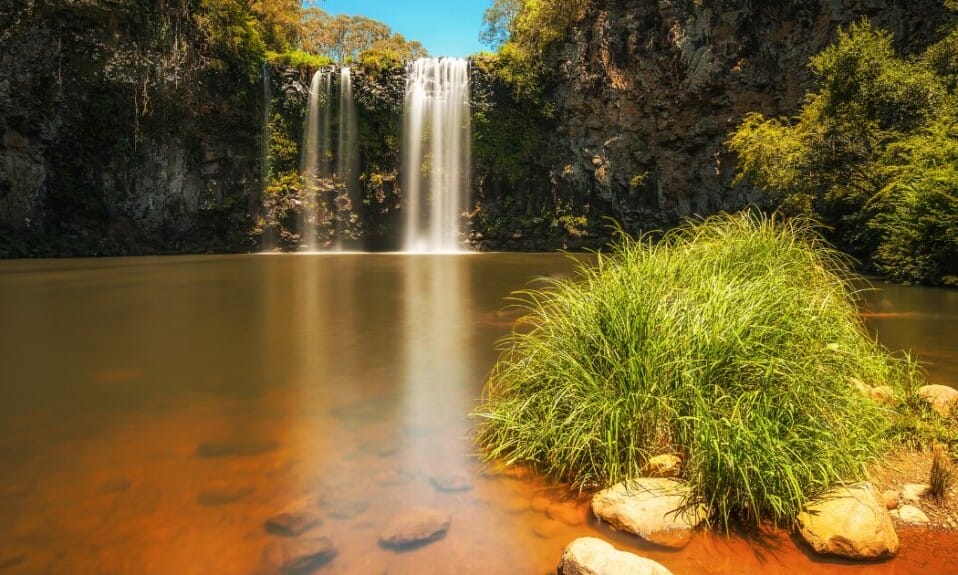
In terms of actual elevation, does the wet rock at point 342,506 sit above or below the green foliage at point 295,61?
below

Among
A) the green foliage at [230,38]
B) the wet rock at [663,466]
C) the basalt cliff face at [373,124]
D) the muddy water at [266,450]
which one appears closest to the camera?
the muddy water at [266,450]

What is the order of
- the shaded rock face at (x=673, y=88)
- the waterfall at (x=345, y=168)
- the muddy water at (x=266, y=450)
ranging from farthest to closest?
1. the waterfall at (x=345, y=168)
2. the shaded rock face at (x=673, y=88)
3. the muddy water at (x=266, y=450)

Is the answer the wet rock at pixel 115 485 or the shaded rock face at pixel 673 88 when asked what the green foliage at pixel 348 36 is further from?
the wet rock at pixel 115 485

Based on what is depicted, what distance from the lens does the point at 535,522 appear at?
3066 millimetres

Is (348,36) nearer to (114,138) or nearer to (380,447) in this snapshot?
(114,138)

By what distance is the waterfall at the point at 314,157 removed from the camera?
35281mm

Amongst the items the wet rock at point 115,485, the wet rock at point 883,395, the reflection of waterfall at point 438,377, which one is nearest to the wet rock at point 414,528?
the reflection of waterfall at point 438,377

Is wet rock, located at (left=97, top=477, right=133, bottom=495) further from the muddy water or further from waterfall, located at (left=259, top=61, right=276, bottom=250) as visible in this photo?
waterfall, located at (left=259, top=61, right=276, bottom=250)

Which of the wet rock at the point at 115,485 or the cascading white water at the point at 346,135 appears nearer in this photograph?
the wet rock at the point at 115,485

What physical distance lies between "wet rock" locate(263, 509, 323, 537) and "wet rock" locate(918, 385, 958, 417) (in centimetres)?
415

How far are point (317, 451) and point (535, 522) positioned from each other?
175 centimetres

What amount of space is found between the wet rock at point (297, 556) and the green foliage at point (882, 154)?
51.0ft

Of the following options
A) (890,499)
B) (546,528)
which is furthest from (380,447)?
(890,499)

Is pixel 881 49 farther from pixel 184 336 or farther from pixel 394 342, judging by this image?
pixel 184 336
